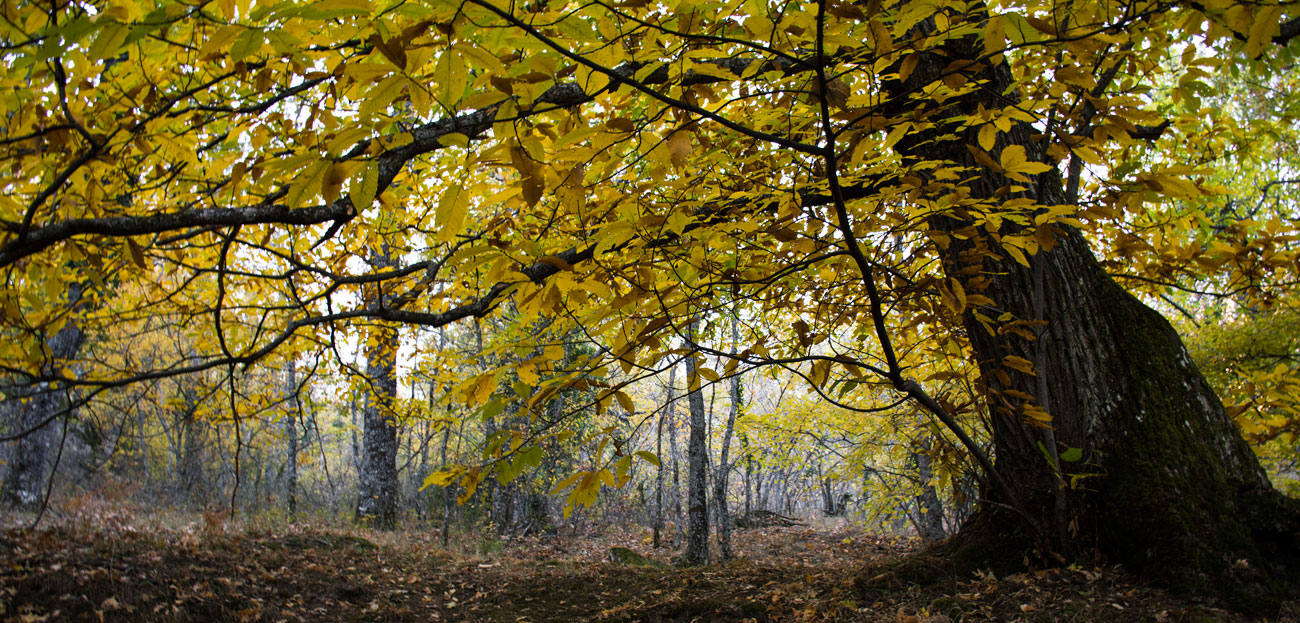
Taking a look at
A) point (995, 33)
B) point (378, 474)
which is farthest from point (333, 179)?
point (378, 474)

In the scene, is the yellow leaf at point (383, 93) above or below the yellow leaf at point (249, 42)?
below

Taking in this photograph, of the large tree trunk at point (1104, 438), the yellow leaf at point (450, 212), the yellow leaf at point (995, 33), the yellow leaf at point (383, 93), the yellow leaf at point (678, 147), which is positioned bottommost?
the large tree trunk at point (1104, 438)

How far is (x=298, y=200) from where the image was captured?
1.11 metres

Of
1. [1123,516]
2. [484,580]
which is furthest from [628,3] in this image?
[484,580]

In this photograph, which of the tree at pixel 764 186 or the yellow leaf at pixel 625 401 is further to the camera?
the yellow leaf at pixel 625 401

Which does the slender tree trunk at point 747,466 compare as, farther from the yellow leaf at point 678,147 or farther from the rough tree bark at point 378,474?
the yellow leaf at point 678,147

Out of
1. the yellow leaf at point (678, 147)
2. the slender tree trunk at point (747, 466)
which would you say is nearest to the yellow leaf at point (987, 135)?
the yellow leaf at point (678, 147)

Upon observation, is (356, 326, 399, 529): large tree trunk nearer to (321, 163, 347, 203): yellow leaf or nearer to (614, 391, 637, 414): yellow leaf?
(614, 391, 637, 414): yellow leaf

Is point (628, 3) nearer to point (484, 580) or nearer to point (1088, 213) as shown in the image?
point (1088, 213)

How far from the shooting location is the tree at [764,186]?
1.17 metres

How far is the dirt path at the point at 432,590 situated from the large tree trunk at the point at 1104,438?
21cm

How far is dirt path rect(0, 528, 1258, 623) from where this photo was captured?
241 centimetres

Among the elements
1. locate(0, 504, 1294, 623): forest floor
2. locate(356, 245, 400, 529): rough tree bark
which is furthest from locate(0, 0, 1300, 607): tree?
locate(356, 245, 400, 529): rough tree bark

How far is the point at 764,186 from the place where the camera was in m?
2.90
